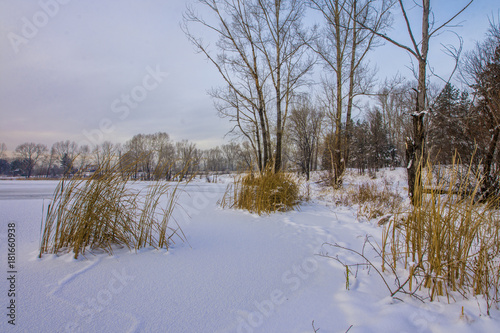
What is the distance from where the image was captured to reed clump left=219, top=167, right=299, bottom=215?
374 cm

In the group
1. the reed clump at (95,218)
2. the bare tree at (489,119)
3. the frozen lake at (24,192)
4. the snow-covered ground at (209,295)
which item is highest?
the bare tree at (489,119)

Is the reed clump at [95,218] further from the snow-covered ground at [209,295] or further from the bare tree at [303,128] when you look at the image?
the bare tree at [303,128]

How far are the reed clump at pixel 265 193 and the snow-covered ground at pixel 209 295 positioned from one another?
1722 mm

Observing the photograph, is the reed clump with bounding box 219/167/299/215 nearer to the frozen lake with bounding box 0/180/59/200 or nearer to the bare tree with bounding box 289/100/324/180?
the frozen lake with bounding box 0/180/59/200

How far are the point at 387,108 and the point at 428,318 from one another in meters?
31.6

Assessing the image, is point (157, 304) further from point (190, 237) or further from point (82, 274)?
point (190, 237)

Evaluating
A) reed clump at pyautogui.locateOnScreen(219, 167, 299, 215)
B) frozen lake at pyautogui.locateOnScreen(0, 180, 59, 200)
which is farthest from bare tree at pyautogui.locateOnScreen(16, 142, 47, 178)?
reed clump at pyautogui.locateOnScreen(219, 167, 299, 215)

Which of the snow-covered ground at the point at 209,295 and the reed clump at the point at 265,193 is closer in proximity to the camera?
the snow-covered ground at the point at 209,295

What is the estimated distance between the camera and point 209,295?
3.92 feet

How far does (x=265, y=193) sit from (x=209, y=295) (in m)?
2.65

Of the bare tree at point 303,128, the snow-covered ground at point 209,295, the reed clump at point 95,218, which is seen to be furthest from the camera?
the bare tree at point 303,128

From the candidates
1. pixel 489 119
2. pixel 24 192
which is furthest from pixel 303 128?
pixel 24 192

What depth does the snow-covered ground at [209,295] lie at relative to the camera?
0.96 metres

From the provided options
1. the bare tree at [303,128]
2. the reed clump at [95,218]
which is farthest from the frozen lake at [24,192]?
the bare tree at [303,128]
